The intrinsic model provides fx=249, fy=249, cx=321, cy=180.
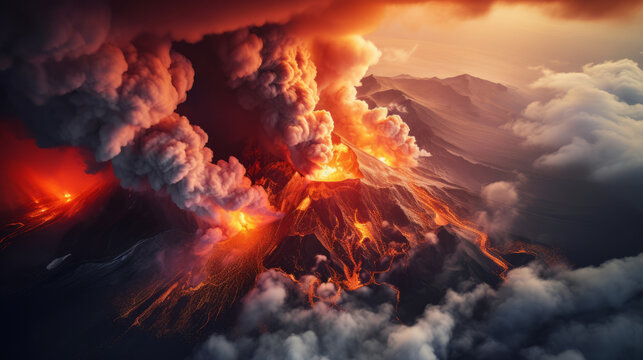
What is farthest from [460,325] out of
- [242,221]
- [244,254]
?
[242,221]

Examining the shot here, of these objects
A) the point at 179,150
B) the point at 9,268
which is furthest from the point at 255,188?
the point at 9,268

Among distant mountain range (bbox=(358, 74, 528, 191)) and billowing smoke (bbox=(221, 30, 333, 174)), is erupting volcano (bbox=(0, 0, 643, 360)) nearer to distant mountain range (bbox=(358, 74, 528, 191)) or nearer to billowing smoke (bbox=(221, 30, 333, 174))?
billowing smoke (bbox=(221, 30, 333, 174))

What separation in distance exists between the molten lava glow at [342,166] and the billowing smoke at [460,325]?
9.88 m

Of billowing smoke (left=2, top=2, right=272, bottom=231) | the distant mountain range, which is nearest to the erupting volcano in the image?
billowing smoke (left=2, top=2, right=272, bottom=231)

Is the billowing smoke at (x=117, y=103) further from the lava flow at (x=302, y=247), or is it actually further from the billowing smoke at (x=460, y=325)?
the billowing smoke at (x=460, y=325)

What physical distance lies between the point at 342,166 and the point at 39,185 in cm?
2283

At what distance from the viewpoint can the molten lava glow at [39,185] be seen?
15469 mm

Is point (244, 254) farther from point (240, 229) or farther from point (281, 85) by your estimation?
point (281, 85)

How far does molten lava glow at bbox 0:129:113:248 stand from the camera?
50.8 ft

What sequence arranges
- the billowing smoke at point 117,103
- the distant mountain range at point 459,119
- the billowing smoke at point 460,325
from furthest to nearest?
the distant mountain range at point 459,119 < the billowing smoke at point 460,325 < the billowing smoke at point 117,103

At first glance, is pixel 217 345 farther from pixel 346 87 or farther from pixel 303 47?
pixel 346 87

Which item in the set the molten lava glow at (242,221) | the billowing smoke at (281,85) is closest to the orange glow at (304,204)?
the molten lava glow at (242,221)

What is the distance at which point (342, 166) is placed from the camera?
78.9ft

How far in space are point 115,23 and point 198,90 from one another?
6.81 m
